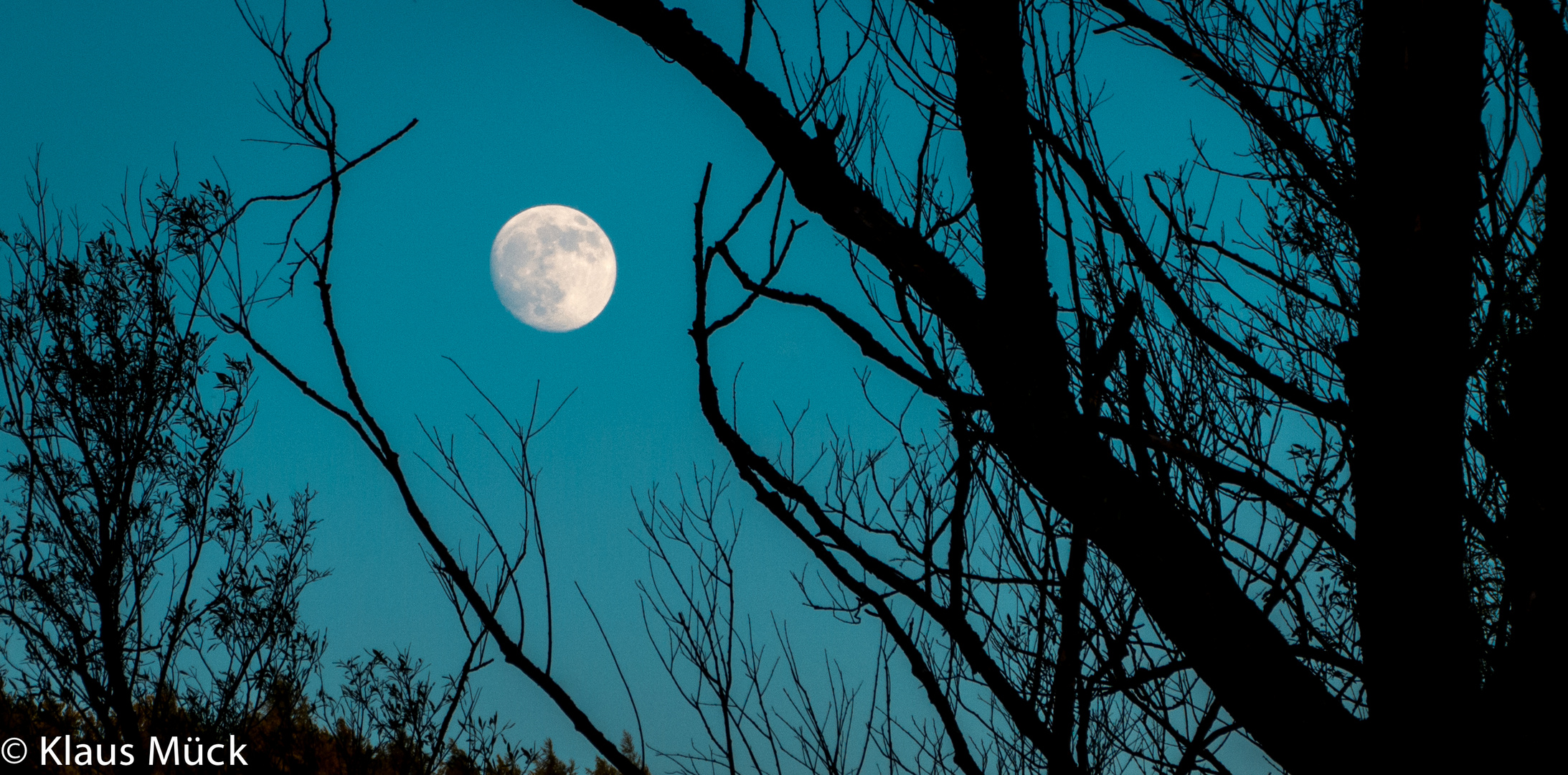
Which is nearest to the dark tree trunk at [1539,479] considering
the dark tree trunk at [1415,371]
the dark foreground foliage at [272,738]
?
the dark tree trunk at [1415,371]

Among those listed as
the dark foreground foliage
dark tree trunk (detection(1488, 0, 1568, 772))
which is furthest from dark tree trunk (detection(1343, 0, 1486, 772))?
the dark foreground foliage

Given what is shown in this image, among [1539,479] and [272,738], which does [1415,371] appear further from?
[272,738]

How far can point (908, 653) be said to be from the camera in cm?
121

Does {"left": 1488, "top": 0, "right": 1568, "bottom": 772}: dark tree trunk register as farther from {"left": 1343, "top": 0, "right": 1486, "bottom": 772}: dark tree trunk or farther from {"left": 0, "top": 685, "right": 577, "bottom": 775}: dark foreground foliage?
{"left": 0, "top": 685, "right": 577, "bottom": 775}: dark foreground foliage

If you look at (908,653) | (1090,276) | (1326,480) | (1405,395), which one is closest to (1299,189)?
(1090,276)

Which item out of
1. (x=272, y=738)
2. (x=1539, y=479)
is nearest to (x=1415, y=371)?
(x=1539, y=479)

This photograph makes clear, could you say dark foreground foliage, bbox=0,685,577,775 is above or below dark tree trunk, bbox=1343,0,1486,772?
above

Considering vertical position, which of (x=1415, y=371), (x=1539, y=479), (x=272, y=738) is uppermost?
(x=272, y=738)

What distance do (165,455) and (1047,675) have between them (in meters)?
7.40

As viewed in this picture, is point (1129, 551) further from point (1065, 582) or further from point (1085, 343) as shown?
point (1085, 343)

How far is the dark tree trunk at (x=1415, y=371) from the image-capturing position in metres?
1.09

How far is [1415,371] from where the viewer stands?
119cm

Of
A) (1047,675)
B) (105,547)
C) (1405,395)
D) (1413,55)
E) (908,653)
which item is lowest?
(908,653)

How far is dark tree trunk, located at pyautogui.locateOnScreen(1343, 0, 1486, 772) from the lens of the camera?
3.56 feet
